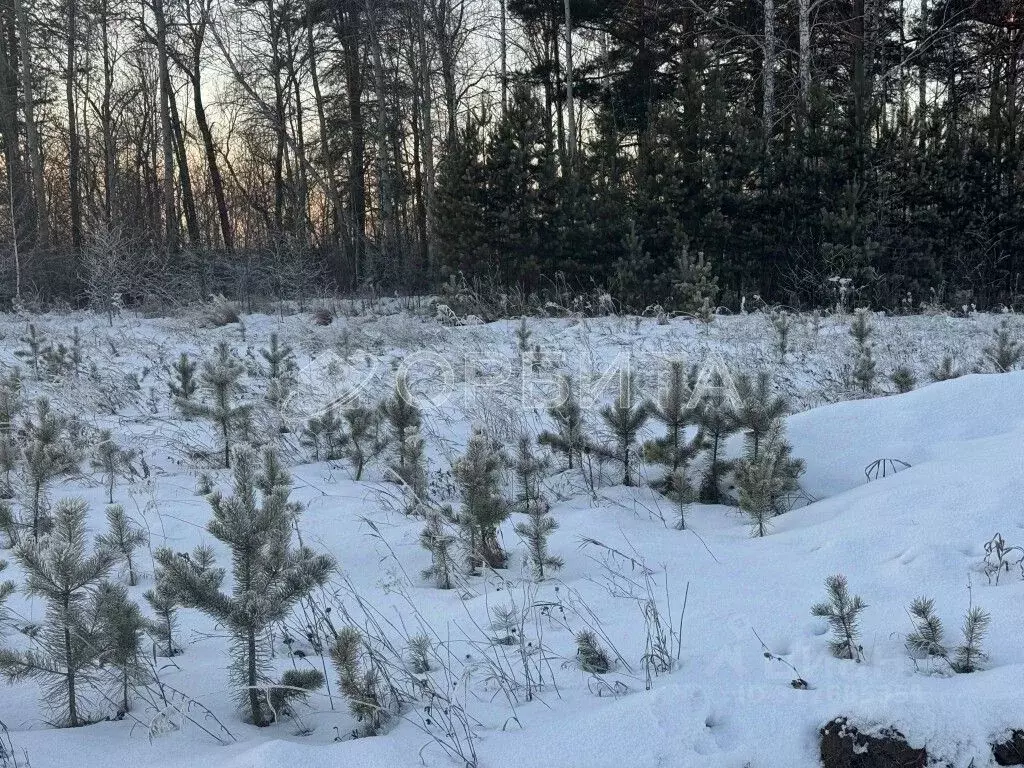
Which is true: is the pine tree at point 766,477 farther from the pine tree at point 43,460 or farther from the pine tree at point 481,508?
the pine tree at point 43,460

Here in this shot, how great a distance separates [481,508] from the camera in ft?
11.3

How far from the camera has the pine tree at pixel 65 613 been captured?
2270 mm

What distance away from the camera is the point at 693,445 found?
4.43 meters

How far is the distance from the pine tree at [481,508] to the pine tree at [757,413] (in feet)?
4.78

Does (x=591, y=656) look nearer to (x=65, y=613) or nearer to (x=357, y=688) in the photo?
(x=357, y=688)

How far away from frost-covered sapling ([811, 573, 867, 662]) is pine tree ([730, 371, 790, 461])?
178 cm

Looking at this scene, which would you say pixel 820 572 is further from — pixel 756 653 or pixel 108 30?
pixel 108 30

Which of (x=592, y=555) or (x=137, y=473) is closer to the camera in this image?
(x=592, y=555)

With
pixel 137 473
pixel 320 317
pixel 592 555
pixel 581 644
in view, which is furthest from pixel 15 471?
pixel 320 317

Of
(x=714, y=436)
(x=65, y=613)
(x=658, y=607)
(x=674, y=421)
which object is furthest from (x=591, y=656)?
(x=714, y=436)

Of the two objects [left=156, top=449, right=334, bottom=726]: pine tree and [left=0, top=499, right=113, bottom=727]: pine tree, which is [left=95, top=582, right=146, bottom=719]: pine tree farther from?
[left=156, top=449, right=334, bottom=726]: pine tree

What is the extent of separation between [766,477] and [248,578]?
2367 mm

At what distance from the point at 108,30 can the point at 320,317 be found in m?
13.2

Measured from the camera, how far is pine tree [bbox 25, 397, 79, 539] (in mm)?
3729
